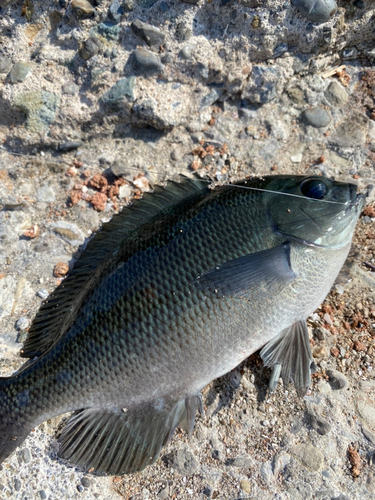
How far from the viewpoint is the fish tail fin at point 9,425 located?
2234mm

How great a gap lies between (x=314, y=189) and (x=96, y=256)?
1416 millimetres

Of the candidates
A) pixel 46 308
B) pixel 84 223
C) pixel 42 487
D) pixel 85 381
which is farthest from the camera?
pixel 84 223

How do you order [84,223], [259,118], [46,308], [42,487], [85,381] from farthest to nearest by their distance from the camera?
[259,118] → [84,223] → [46,308] → [42,487] → [85,381]

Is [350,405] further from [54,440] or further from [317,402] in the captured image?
[54,440]

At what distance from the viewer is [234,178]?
3.13 metres

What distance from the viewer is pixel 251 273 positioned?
219 cm

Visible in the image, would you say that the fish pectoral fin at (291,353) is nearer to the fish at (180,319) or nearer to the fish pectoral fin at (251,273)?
the fish at (180,319)

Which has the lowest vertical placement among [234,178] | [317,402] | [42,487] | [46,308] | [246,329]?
[42,487]

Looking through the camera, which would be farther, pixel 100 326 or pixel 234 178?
pixel 234 178

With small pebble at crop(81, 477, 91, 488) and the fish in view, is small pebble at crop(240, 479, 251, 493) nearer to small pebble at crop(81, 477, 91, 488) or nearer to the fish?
the fish

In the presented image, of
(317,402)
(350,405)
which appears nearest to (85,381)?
(317,402)

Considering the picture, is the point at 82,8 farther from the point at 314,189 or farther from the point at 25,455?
the point at 25,455

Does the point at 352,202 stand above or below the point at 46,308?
above

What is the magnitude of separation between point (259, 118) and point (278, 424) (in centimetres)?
225
